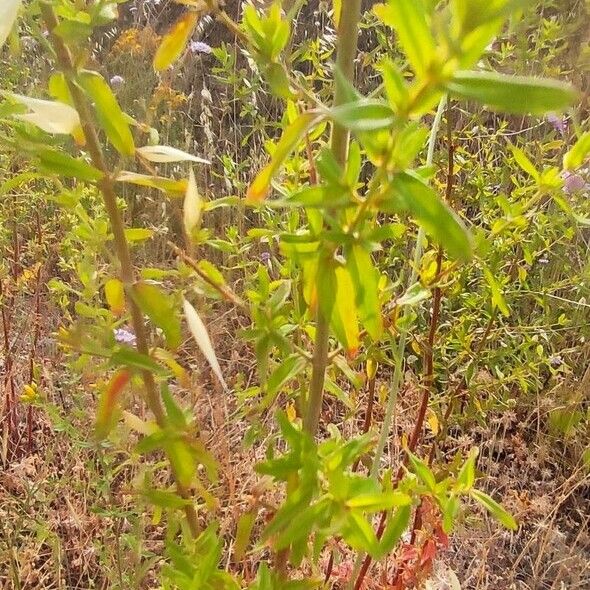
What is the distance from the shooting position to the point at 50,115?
437mm

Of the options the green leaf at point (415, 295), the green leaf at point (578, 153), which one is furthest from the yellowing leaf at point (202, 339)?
the green leaf at point (578, 153)

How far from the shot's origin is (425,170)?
0.48 metres

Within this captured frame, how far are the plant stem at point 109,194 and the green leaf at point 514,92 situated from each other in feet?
0.83

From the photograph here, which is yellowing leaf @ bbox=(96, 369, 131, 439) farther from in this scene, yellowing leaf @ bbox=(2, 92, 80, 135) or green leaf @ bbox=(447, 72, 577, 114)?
green leaf @ bbox=(447, 72, 577, 114)

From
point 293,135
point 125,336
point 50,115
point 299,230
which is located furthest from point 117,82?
point 293,135

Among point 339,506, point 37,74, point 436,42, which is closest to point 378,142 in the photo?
point 436,42

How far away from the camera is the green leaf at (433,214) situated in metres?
0.34

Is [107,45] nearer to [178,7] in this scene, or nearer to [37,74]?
[178,7]

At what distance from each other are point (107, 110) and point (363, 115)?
7.6 inches

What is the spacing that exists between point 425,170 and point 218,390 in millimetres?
998

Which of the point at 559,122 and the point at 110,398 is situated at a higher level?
the point at 559,122

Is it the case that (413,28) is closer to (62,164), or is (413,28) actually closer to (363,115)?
(363,115)

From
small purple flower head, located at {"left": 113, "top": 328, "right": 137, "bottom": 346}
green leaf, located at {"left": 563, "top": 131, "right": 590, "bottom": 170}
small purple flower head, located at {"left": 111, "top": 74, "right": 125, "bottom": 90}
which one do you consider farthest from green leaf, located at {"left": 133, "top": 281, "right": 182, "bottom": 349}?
small purple flower head, located at {"left": 111, "top": 74, "right": 125, "bottom": 90}

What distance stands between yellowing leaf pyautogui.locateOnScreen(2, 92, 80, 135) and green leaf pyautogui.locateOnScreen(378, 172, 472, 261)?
202mm
